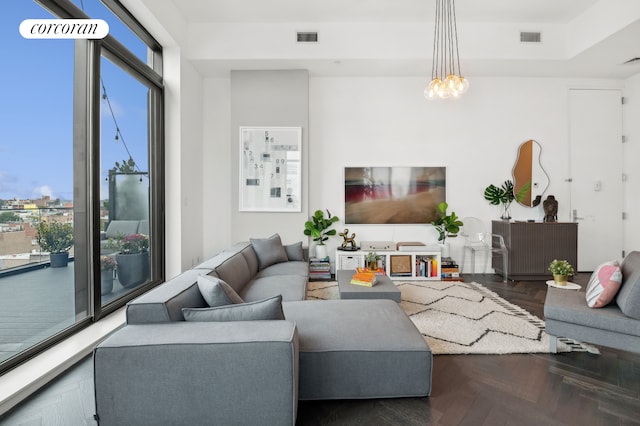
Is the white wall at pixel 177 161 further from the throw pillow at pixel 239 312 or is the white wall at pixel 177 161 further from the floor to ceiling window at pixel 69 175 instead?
the throw pillow at pixel 239 312

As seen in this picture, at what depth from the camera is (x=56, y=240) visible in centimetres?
248

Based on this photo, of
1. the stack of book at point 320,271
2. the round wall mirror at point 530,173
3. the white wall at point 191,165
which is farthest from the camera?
the round wall mirror at point 530,173

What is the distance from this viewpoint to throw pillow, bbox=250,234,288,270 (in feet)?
13.0

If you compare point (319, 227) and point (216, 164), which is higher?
point (216, 164)

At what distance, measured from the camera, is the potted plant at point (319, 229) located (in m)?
4.93

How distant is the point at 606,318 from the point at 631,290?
0.80ft

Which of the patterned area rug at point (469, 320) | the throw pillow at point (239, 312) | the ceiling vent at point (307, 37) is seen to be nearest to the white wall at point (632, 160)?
the patterned area rug at point (469, 320)

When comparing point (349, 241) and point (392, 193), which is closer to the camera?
point (349, 241)

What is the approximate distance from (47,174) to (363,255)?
3682 millimetres

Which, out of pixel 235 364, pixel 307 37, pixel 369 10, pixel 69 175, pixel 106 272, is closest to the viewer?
pixel 235 364

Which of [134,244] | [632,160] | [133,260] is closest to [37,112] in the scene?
[134,244]

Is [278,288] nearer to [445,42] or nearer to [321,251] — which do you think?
[321,251]

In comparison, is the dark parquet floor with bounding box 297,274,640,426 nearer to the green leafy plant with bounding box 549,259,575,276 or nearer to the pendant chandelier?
the green leafy plant with bounding box 549,259,575,276

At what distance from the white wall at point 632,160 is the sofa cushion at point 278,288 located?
5.30 metres
